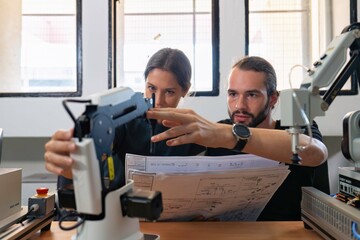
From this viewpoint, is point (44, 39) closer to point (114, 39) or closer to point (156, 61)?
point (114, 39)

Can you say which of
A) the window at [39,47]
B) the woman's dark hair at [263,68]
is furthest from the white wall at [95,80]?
the woman's dark hair at [263,68]

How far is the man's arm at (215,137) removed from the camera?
65 centimetres

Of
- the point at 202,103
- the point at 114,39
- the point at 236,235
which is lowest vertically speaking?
the point at 236,235

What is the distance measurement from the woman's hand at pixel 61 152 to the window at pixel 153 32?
152 cm

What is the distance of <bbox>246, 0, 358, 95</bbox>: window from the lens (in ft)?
6.50

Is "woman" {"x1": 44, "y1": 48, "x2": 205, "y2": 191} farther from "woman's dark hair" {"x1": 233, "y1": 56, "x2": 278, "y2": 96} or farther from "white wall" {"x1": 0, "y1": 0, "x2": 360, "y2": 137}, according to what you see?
"white wall" {"x1": 0, "y1": 0, "x2": 360, "y2": 137}

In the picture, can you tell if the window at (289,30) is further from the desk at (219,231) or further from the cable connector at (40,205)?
the cable connector at (40,205)

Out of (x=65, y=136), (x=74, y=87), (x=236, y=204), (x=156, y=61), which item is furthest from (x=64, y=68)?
(x=65, y=136)

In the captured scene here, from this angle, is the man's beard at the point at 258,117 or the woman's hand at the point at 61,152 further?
the man's beard at the point at 258,117

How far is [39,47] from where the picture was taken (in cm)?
204

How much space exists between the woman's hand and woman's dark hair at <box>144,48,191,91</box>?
0.84 metres

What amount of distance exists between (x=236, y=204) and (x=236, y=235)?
0.10m

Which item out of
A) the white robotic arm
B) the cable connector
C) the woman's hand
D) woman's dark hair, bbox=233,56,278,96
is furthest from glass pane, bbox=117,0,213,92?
the woman's hand

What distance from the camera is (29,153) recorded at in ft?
6.93
